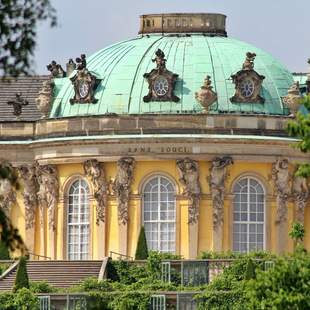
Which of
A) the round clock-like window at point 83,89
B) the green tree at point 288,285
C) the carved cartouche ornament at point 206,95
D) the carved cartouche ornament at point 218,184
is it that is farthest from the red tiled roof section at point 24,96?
the green tree at point 288,285

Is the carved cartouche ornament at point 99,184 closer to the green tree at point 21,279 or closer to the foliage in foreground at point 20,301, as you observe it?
the green tree at point 21,279

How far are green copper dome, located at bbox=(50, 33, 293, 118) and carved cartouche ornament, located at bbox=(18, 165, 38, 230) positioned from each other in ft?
8.20

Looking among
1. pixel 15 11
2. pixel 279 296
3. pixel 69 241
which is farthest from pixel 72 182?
pixel 15 11

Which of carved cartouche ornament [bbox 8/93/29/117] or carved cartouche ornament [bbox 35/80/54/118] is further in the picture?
carved cartouche ornament [bbox 8/93/29/117]

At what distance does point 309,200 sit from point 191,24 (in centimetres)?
833

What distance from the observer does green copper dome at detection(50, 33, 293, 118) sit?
62.2 m

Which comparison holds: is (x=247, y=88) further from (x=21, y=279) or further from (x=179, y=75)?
(x=21, y=279)

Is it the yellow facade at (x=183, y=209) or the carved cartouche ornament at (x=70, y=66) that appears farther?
the carved cartouche ornament at (x=70, y=66)

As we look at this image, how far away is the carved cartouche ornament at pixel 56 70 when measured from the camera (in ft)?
224

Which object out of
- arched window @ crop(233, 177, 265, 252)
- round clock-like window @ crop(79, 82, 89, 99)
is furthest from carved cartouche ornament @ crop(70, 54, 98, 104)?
arched window @ crop(233, 177, 265, 252)

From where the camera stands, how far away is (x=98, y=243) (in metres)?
62.6

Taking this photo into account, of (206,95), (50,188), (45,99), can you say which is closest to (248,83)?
(206,95)

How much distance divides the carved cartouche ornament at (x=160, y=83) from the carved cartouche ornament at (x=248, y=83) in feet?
7.30

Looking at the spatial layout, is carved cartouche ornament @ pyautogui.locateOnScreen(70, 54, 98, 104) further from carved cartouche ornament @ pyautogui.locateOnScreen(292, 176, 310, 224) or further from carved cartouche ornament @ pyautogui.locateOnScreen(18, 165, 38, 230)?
carved cartouche ornament @ pyautogui.locateOnScreen(292, 176, 310, 224)
